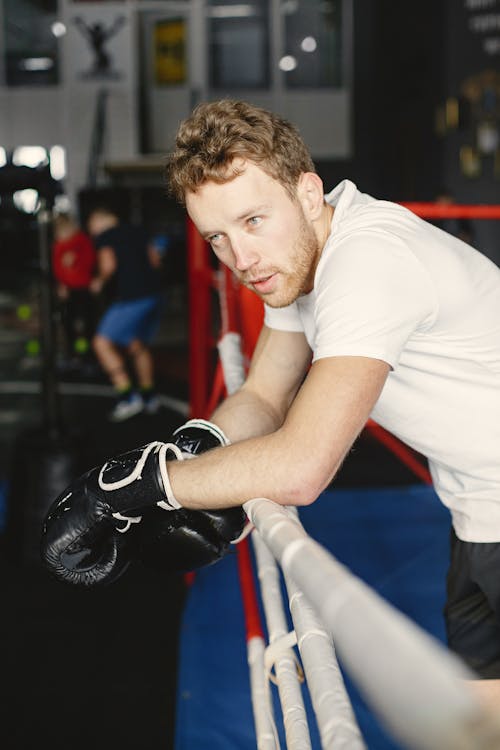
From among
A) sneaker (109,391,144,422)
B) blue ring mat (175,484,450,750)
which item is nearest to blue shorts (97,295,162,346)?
sneaker (109,391,144,422)

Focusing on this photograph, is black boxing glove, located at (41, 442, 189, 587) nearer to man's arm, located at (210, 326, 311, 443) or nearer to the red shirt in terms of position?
man's arm, located at (210, 326, 311, 443)

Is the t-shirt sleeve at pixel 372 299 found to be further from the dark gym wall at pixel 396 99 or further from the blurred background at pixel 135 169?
the dark gym wall at pixel 396 99

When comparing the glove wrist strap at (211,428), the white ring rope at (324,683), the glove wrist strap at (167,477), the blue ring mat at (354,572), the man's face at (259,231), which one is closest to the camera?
the white ring rope at (324,683)

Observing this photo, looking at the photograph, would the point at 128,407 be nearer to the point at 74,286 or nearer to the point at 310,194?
the point at 74,286

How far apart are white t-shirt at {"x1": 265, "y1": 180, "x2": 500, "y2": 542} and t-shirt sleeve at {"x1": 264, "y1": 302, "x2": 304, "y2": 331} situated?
4.5 inches

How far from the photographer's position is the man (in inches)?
45.6

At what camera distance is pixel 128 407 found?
557cm

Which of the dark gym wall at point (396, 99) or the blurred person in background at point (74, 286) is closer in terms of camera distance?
A: the blurred person in background at point (74, 286)

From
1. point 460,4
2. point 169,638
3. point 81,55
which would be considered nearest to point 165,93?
point 81,55

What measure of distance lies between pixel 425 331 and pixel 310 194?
0.30m

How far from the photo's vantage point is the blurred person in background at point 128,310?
5.57 meters

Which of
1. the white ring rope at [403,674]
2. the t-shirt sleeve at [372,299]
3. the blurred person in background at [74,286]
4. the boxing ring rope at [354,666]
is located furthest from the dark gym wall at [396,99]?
the white ring rope at [403,674]

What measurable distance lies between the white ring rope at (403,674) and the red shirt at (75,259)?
257 inches

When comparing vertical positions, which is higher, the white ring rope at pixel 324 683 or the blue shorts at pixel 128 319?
the white ring rope at pixel 324 683
